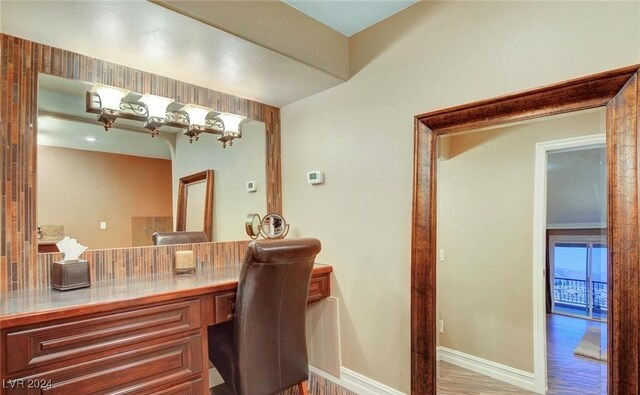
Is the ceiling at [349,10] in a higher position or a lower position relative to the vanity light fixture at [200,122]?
higher

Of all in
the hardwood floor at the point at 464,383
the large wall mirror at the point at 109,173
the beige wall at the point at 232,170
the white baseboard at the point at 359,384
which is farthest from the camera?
the beige wall at the point at 232,170

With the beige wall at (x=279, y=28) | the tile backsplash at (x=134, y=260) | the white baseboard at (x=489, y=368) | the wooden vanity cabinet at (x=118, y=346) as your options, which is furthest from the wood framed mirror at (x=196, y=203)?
the white baseboard at (x=489, y=368)

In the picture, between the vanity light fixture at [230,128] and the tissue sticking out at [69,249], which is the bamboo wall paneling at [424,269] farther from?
the tissue sticking out at [69,249]

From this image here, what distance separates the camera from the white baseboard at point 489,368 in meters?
1.60

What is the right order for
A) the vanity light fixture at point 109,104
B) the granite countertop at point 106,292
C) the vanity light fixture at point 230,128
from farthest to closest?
1. the vanity light fixture at point 230,128
2. the vanity light fixture at point 109,104
3. the granite countertop at point 106,292

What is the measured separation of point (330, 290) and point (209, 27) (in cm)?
184

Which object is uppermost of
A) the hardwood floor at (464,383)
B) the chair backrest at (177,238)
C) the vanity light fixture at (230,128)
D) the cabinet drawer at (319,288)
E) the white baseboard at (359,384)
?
the vanity light fixture at (230,128)

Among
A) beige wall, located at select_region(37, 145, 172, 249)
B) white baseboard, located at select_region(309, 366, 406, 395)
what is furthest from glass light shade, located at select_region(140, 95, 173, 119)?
white baseboard, located at select_region(309, 366, 406, 395)

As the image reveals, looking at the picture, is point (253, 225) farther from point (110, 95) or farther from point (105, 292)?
point (110, 95)

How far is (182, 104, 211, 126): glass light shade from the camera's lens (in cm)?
236

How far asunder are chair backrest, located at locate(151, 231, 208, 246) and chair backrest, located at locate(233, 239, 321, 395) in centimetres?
79

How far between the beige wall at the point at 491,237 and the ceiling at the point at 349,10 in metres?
0.92

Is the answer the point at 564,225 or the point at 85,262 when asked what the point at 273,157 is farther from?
the point at 564,225

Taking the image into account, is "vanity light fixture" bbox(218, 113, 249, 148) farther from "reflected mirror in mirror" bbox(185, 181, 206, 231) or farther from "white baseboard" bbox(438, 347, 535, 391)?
"white baseboard" bbox(438, 347, 535, 391)
